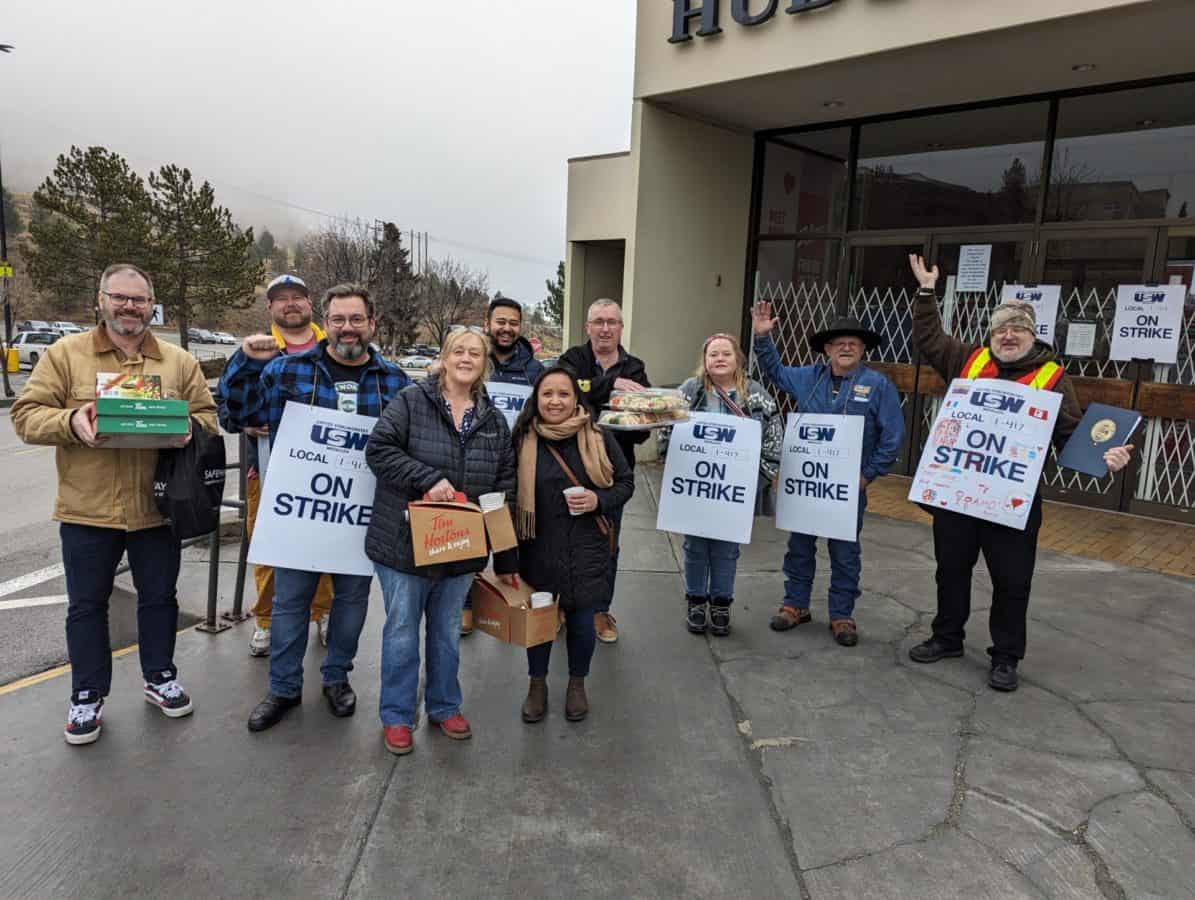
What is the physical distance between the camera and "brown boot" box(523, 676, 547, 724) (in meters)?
3.53

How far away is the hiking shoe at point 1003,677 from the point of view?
12.8 feet

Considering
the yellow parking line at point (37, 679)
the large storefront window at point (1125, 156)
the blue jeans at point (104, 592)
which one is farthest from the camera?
the large storefront window at point (1125, 156)

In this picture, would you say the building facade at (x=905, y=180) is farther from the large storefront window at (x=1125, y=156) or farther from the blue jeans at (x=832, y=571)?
the blue jeans at (x=832, y=571)

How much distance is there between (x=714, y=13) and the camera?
7.58 m

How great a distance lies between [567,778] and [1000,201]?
7.90 m

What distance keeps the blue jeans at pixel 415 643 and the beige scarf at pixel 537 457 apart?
38 centimetres

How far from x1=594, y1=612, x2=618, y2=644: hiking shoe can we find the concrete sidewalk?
0.37 ft

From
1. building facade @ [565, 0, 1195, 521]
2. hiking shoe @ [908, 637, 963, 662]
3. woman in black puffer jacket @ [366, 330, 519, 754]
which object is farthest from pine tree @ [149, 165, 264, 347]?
hiking shoe @ [908, 637, 963, 662]

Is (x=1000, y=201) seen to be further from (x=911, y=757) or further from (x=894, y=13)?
(x=911, y=757)

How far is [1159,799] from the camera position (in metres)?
3.02

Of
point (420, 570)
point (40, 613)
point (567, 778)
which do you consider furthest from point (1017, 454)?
point (40, 613)

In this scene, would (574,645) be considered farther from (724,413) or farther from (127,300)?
(127,300)

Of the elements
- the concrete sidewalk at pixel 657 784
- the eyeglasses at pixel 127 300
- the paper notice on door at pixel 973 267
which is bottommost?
the concrete sidewalk at pixel 657 784

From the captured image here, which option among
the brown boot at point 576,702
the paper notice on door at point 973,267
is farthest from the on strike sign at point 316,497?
the paper notice on door at point 973,267
